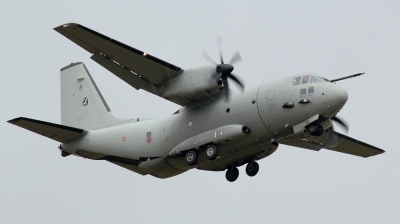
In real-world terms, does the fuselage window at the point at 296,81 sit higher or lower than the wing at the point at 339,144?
higher

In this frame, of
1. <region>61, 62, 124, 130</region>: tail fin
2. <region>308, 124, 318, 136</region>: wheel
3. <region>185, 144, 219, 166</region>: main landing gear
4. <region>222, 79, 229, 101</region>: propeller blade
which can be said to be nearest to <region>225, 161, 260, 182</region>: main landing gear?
<region>185, 144, 219, 166</region>: main landing gear

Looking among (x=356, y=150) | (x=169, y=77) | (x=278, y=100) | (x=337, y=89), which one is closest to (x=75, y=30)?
(x=169, y=77)

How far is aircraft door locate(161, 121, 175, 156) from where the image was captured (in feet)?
92.3

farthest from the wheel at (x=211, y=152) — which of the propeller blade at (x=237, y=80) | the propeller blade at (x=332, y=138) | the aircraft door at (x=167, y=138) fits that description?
the propeller blade at (x=332, y=138)

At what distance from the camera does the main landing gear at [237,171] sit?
2927 cm

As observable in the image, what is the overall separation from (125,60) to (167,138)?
351 cm

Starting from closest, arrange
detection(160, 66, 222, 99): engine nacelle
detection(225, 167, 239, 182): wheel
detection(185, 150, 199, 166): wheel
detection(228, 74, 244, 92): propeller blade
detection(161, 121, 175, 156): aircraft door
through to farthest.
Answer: detection(160, 66, 222, 99): engine nacelle < detection(228, 74, 244, 92): propeller blade < detection(185, 150, 199, 166): wheel < detection(161, 121, 175, 156): aircraft door < detection(225, 167, 239, 182): wheel

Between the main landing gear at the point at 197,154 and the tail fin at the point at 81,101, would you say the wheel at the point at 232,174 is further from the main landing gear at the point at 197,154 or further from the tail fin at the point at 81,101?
the tail fin at the point at 81,101

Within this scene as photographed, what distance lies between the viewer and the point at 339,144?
31547mm

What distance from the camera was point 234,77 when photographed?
27062mm

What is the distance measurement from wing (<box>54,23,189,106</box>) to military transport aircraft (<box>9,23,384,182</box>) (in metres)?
0.04

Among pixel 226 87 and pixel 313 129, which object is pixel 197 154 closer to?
pixel 226 87

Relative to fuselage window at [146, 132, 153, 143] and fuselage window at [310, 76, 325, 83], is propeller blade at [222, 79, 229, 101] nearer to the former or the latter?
fuselage window at [310, 76, 325, 83]

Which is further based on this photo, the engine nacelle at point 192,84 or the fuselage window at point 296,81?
the engine nacelle at point 192,84
